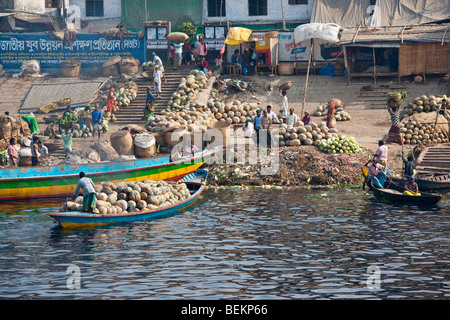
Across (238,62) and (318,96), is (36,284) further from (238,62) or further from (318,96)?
(238,62)

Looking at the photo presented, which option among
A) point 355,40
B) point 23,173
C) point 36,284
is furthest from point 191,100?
point 36,284

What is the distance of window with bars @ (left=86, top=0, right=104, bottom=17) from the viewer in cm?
3978

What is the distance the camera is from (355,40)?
32.1m

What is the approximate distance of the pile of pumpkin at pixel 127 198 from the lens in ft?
57.1

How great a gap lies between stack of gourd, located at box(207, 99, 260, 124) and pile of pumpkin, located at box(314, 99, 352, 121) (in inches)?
118

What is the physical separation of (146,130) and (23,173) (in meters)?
6.88

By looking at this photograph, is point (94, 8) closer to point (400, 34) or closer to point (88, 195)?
point (400, 34)

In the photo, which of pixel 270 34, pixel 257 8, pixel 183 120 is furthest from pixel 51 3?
pixel 183 120

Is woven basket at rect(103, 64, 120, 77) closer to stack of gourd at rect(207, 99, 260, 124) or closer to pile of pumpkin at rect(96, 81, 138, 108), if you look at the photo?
pile of pumpkin at rect(96, 81, 138, 108)

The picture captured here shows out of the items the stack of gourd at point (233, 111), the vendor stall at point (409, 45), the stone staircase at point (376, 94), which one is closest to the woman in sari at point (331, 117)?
the stack of gourd at point (233, 111)

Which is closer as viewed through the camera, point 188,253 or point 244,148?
point 188,253

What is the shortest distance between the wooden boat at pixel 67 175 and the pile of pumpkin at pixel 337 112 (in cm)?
869

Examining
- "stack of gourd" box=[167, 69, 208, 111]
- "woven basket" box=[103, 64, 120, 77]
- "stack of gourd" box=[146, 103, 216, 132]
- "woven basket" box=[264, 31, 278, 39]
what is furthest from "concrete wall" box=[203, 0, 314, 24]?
"stack of gourd" box=[146, 103, 216, 132]
